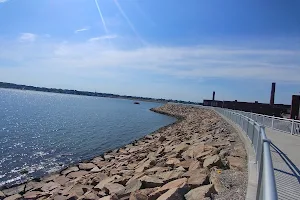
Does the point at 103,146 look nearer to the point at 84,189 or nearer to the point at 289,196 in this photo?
the point at 84,189

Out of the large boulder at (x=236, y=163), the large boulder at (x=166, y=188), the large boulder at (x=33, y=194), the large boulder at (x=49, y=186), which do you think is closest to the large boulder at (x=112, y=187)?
the large boulder at (x=166, y=188)

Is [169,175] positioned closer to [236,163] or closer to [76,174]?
[236,163]

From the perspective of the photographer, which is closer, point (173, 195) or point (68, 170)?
point (173, 195)

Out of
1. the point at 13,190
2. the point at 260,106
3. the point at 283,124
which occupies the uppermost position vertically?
the point at 260,106

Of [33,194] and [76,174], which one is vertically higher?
[76,174]

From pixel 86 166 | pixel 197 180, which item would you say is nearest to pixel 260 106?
pixel 86 166

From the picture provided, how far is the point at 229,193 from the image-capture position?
5.92 metres

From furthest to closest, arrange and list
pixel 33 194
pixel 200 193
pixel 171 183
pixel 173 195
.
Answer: pixel 33 194 → pixel 171 183 → pixel 173 195 → pixel 200 193

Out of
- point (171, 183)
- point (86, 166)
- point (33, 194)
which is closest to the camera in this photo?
point (171, 183)

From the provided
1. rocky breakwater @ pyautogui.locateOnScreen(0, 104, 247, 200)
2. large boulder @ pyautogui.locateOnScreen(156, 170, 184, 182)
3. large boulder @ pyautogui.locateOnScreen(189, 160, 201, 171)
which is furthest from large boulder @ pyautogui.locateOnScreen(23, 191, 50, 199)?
large boulder @ pyautogui.locateOnScreen(189, 160, 201, 171)

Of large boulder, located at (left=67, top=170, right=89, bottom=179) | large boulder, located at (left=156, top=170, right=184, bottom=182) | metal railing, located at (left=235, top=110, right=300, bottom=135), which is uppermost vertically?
metal railing, located at (left=235, top=110, right=300, bottom=135)

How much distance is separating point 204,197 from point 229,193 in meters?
0.50

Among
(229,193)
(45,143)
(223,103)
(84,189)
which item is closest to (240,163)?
(229,193)

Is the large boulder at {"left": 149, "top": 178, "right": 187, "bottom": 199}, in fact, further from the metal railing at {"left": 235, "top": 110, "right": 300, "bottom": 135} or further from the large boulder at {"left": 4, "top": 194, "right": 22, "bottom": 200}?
the metal railing at {"left": 235, "top": 110, "right": 300, "bottom": 135}
